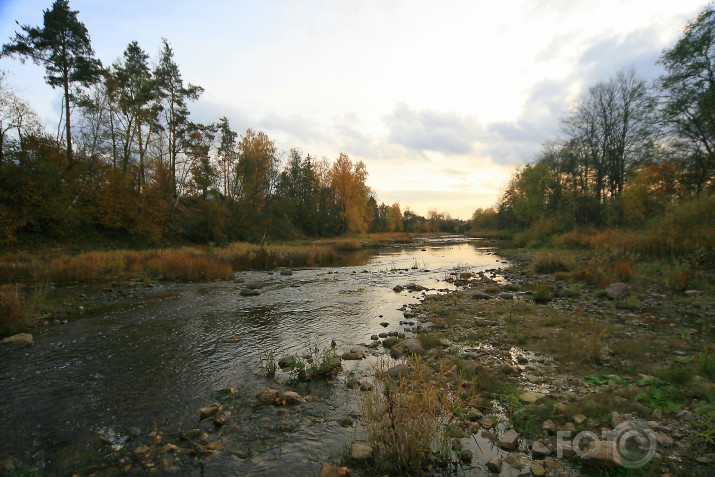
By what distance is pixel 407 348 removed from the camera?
7.75 m

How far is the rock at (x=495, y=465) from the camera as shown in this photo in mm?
3770

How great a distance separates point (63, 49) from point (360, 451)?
123 ft

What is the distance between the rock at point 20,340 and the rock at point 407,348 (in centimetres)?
903

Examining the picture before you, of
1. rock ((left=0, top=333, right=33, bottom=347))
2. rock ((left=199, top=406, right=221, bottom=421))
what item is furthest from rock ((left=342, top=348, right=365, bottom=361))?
rock ((left=0, top=333, right=33, bottom=347))

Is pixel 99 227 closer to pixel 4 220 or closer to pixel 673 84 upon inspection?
pixel 4 220

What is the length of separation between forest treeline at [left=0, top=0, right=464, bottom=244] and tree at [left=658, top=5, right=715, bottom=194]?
31.2 m

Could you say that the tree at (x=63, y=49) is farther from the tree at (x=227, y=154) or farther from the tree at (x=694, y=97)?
A: the tree at (x=694, y=97)

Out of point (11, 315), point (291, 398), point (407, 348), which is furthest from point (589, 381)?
point (11, 315)

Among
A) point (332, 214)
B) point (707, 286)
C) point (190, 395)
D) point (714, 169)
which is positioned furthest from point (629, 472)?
point (332, 214)

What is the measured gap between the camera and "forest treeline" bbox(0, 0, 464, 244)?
81.9ft

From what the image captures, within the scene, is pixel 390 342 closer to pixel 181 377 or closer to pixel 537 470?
pixel 181 377

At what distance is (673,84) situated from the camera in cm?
2336

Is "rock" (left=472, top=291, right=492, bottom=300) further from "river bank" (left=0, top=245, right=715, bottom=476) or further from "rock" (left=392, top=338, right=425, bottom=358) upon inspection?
"rock" (left=392, top=338, right=425, bottom=358)

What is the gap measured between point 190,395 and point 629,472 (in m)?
6.23
